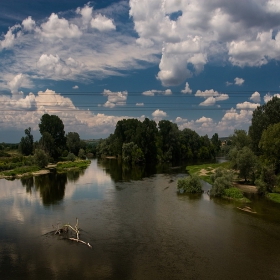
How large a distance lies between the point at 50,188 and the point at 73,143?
74.3m

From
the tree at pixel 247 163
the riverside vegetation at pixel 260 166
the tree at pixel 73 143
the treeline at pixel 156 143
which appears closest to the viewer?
the riverside vegetation at pixel 260 166

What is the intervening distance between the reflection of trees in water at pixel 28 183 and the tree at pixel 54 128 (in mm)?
42010

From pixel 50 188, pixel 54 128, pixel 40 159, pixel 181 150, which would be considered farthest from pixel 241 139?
pixel 54 128

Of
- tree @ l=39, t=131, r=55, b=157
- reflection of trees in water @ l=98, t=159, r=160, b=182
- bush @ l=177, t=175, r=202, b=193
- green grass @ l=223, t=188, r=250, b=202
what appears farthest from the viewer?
tree @ l=39, t=131, r=55, b=157

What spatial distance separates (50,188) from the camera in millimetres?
46312

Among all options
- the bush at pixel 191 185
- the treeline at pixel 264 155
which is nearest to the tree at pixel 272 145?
the treeline at pixel 264 155

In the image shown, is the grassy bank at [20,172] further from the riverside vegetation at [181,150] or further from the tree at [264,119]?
the tree at [264,119]

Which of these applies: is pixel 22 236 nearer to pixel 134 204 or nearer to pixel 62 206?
pixel 62 206

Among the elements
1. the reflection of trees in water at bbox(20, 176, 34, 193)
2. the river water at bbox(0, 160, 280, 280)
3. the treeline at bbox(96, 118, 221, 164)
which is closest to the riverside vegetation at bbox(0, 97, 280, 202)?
the treeline at bbox(96, 118, 221, 164)

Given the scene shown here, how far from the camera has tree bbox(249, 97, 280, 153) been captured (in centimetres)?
5441

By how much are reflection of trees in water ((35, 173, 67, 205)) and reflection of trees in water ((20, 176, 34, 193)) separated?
0.96m

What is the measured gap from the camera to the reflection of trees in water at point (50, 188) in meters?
38.0

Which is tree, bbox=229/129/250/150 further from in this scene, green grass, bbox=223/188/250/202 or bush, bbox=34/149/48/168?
bush, bbox=34/149/48/168

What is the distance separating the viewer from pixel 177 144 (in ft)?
352
